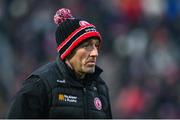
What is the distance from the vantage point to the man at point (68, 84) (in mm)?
7375

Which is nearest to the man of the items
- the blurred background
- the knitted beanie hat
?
the knitted beanie hat

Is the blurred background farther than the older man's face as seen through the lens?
Yes

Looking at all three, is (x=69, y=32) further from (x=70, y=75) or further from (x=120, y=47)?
(x=120, y=47)

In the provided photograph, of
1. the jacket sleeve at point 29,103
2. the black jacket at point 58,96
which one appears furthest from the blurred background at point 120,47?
the jacket sleeve at point 29,103

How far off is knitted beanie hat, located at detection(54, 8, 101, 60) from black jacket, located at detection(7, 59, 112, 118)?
141mm

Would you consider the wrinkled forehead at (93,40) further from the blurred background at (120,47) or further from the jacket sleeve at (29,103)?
the blurred background at (120,47)

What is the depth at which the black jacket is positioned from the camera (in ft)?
24.1

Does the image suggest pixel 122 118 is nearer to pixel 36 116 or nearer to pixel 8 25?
pixel 8 25

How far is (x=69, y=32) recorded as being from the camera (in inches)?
311

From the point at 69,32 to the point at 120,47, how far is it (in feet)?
30.7

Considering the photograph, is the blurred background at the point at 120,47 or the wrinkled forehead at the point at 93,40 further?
the blurred background at the point at 120,47

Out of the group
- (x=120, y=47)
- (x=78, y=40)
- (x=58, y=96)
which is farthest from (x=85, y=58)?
(x=120, y=47)

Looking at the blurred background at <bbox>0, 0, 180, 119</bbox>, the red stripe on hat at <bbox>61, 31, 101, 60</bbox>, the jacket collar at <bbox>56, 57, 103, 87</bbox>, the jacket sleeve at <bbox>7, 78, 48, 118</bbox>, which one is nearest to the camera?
the jacket sleeve at <bbox>7, 78, 48, 118</bbox>

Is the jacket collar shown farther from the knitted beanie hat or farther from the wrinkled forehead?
the wrinkled forehead
